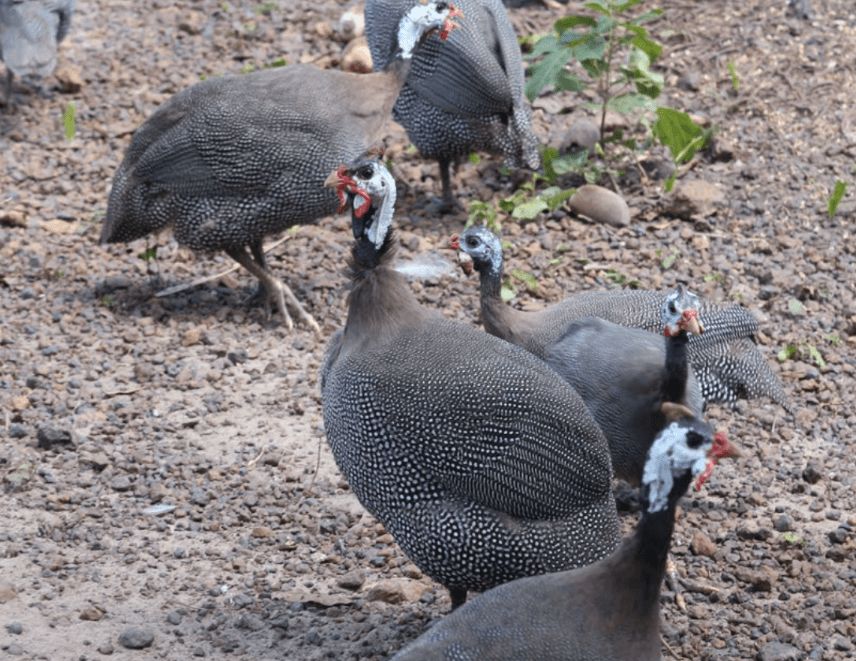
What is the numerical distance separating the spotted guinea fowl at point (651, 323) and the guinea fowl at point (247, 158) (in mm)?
994

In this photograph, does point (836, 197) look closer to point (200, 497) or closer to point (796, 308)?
point (796, 308)

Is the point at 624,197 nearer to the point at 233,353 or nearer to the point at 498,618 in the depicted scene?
the point at 233,353

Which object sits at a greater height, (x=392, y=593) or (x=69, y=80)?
(x=69, y=80)

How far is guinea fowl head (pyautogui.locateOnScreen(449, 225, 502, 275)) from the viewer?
16.4ft

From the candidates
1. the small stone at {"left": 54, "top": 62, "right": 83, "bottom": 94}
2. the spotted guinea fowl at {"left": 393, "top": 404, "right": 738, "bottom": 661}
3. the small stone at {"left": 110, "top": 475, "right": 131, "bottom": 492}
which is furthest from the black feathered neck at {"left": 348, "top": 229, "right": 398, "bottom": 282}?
the small stone at {"left": 54, "top": 62, "right": 83, "bottom": 94}

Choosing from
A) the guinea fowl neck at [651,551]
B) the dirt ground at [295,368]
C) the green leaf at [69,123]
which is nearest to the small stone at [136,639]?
the dirt ground at [295,368]

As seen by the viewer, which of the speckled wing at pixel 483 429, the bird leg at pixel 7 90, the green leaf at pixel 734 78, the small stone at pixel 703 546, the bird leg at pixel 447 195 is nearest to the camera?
the speckled wing at pixel 483 429

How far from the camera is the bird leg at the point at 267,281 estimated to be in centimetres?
596

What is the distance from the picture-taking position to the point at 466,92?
6.56 meters

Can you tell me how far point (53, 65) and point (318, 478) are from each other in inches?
140

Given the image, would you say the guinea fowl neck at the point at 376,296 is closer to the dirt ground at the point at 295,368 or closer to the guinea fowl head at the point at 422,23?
the dirt ground at the point at 295,368

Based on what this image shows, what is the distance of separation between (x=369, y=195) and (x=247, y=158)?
1.56 m

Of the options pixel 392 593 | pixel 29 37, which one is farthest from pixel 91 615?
pixel 29 37

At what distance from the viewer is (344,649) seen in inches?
159
